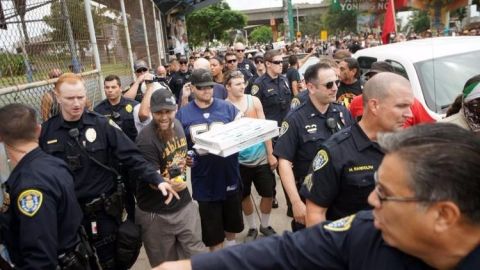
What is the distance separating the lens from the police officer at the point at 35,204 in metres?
2.24

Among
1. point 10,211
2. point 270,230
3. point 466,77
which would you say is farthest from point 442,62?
point 10,211

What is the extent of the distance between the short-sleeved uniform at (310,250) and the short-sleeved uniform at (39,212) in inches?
45.7

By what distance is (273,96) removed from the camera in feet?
19.4

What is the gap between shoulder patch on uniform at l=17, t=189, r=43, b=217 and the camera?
2236 mm

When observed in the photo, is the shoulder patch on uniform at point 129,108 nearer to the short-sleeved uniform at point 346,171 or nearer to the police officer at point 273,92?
the police officer at point 273,92

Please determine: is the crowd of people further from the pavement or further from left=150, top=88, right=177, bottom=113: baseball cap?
the pavement

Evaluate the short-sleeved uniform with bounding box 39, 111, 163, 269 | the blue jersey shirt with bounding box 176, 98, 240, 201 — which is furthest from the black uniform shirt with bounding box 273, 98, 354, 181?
the short-sleeved uniform with bounding box 39, 111, 163, 269

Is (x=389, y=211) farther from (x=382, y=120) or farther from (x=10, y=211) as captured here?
(x=10, y=211)

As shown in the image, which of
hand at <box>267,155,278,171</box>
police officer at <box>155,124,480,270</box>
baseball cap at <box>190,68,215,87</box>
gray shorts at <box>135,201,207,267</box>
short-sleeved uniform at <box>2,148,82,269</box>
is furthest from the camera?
hand at <box>267,155,278,171</box>

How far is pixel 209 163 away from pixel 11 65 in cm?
182

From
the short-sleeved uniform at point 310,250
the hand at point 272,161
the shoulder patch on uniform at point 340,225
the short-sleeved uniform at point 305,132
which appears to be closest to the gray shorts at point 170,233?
the short-sleeved uniform at point 305,132

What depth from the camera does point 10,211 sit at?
236 cm

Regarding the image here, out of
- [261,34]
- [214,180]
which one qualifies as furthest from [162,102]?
[261,34]

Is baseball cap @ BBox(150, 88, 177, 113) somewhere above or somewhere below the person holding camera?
above
